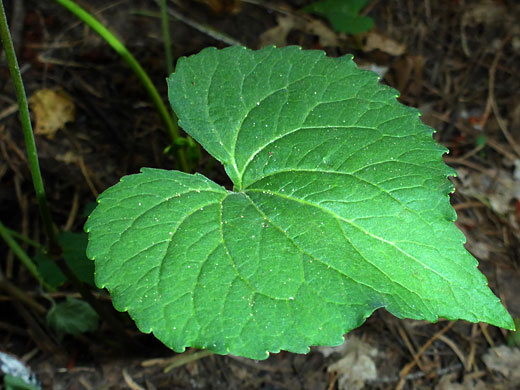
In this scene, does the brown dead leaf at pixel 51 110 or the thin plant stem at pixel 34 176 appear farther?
the brown dead leaf at pixel 51 110

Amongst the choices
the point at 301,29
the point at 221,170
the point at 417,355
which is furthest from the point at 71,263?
the point at 301,29

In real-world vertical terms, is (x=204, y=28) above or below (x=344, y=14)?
below

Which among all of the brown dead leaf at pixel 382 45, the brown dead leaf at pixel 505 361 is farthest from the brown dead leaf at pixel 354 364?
the brown dead leaf at pixel 382 45

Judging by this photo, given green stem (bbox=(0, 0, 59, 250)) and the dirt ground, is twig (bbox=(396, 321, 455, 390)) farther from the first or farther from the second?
green stem (bbox=(0, 0, 59, 250))

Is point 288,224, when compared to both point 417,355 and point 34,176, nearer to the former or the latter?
point 34,176

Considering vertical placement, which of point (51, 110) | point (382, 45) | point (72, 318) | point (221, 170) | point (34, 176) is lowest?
point (72, 318)

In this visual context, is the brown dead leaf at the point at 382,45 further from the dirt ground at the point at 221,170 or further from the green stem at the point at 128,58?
the green stem at the point at 128,58
